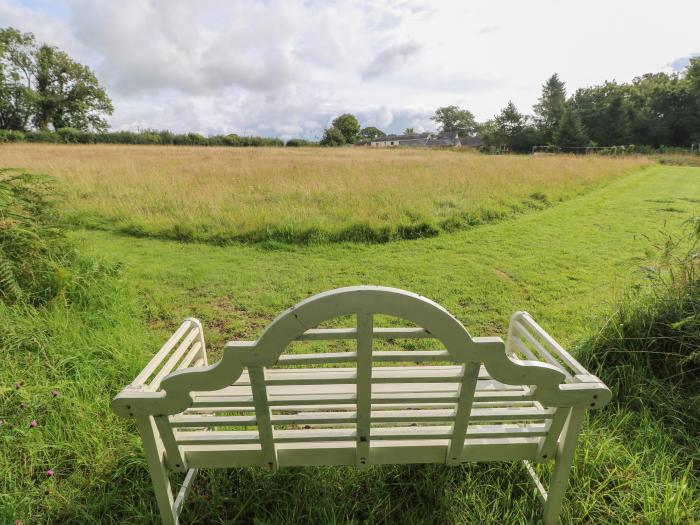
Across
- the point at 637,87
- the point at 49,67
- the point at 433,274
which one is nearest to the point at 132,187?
the point at 433,274

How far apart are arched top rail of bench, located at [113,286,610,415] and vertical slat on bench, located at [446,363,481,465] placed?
0.07 metres

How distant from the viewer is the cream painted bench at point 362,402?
47.8 inches

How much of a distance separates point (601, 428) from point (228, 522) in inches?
88.8

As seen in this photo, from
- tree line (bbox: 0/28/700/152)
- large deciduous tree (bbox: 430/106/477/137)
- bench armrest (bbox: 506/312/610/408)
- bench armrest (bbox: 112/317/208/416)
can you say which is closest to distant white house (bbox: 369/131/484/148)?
large deciduous tree (bbox: 430/106/477/137)

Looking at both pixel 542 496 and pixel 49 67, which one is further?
pixel 49 67

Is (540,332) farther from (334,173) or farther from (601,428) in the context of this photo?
(334,173)

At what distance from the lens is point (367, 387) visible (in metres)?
1.37

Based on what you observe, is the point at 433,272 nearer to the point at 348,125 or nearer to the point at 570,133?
the point at 570,133

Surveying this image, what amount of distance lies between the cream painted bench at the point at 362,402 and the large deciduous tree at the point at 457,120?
306 ft

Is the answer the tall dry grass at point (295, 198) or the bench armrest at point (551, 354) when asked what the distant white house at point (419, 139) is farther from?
the bench armrest at point (551, 354)

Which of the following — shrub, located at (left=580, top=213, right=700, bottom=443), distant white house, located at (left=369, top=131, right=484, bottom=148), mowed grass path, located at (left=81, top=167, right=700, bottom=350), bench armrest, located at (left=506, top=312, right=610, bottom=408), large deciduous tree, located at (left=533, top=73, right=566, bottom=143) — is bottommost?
mowed grass path, located at (left=81, top=167, right=700, bottom=350)

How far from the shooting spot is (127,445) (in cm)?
220

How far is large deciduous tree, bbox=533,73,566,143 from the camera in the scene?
52469mm

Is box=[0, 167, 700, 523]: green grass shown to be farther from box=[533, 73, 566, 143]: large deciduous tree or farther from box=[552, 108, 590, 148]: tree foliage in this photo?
box=[533, 73, 566, 143]: large deciduous tree
